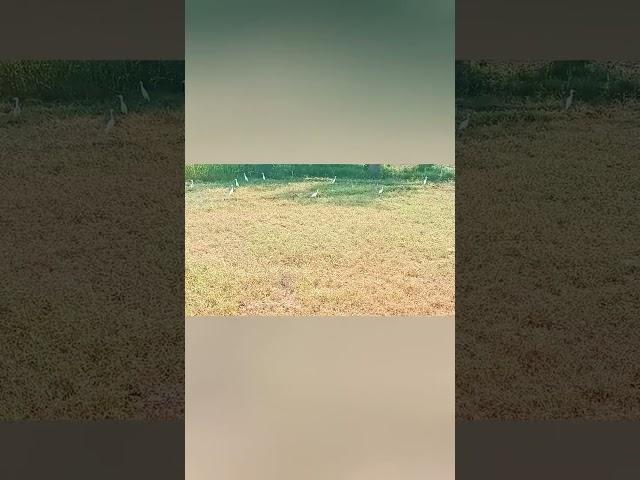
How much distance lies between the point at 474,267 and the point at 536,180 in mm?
997

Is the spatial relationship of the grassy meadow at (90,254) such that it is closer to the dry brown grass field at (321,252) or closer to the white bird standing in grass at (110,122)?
the white bird standing in grass at (110,122)

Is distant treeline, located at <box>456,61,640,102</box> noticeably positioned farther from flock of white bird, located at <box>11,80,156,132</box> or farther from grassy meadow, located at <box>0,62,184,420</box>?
flock of white bird, located at <box>11,80,156,132</box>

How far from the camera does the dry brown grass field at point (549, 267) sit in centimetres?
632

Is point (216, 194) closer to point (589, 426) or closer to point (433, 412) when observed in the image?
point (433, 412)

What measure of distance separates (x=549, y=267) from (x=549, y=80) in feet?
5.88

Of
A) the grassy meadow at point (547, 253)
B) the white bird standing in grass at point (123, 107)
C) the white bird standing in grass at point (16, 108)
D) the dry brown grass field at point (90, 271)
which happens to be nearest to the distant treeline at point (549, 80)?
the grassy meadow at point (547, 253)

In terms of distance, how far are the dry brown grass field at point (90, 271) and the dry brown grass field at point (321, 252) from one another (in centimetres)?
354

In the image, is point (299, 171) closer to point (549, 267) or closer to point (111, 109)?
point (549, 267)

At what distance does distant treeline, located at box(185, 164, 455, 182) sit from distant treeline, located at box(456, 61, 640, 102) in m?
4.18

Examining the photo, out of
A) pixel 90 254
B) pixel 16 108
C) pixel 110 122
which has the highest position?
pixel 16 108

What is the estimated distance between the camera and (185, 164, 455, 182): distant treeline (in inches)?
118

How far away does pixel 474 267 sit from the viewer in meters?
6.57

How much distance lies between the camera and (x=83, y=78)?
6.85 metres

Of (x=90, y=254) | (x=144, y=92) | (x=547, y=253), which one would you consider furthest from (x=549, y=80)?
(x=90, y=254)
